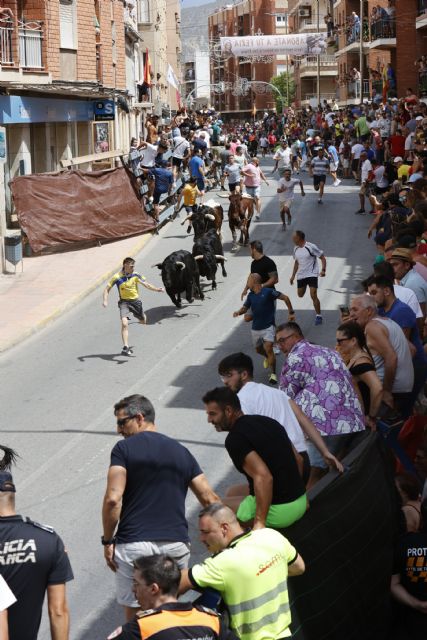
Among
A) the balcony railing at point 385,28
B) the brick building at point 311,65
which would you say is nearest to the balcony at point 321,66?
the brick building at point 311,65

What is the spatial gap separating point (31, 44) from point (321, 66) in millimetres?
67571

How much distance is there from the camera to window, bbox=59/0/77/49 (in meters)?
36.4

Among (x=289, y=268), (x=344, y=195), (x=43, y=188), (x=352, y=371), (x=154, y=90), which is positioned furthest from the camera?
(x=154, y=90)

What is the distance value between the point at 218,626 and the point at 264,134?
7360 cm

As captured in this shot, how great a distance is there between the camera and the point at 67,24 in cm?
3703

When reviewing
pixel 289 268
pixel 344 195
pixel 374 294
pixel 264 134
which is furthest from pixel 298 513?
pixel 264 134

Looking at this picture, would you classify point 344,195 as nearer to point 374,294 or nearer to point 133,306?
point 133,306

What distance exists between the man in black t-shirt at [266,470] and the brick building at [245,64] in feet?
419

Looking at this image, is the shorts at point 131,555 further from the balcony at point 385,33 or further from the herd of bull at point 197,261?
the balcony at point 385,33

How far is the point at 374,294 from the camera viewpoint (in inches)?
420

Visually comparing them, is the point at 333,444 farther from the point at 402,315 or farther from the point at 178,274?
the point at 178,274

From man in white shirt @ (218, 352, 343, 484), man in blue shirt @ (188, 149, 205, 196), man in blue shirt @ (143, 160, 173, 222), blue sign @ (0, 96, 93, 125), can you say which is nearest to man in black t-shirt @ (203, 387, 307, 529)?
man in white shirt @ (218, 352, 343, 484)

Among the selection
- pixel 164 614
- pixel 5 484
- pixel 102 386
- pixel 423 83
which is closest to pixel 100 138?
pixel 423 83

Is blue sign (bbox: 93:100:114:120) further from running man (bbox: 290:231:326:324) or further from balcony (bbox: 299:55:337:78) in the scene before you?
balcony (bbox: 299:55:337:78)
